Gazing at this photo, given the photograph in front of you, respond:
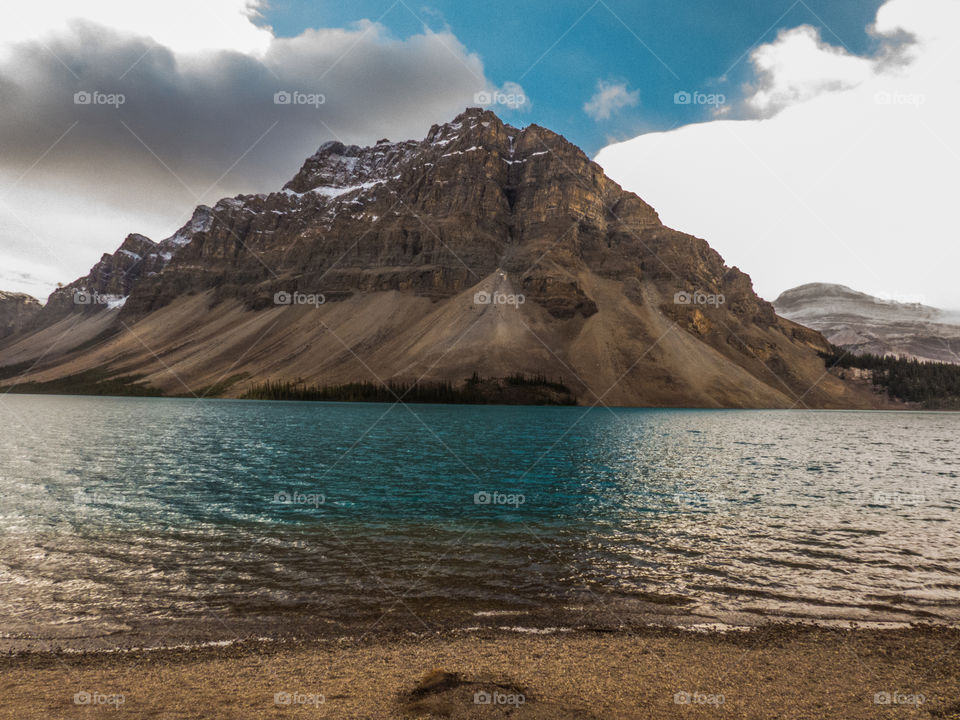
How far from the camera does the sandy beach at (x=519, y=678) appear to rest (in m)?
9.68

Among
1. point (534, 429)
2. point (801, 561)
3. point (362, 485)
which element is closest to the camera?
point (801, 561)

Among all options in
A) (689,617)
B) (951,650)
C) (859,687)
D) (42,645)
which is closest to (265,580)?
(42,645)

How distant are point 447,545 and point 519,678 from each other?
35.2ft

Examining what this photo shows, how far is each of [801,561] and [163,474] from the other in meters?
40.4

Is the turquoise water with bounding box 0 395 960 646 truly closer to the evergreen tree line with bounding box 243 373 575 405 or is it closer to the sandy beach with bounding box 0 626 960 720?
the sandy beach with bounding box 0 626 960 720

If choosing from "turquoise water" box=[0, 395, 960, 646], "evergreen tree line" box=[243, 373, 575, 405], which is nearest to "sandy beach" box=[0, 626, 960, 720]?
"turquoise water" box=[0, 395, 960, 646]

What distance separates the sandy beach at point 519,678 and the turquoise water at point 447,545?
1.21 meters

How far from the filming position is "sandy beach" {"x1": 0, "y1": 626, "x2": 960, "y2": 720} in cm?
968

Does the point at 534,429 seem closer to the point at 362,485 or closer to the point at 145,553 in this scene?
the point at 362,485

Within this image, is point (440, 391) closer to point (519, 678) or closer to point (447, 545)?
point (447, 545)

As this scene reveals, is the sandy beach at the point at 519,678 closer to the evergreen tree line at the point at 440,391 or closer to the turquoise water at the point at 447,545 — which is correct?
the turquoise water at the point at 447,545

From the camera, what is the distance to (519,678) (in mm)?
10828

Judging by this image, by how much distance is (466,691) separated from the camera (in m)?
10.1

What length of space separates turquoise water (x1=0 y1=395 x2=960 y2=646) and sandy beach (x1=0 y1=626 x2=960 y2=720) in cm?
121
